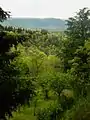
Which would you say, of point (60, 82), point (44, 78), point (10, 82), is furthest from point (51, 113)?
point (10, 82)

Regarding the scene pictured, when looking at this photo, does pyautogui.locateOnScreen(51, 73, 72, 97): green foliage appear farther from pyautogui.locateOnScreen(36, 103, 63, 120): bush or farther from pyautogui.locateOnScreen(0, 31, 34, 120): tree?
pyautogui.locateOnScreen(0, 31, 34, 120): tree

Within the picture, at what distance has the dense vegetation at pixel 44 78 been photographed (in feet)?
40.2

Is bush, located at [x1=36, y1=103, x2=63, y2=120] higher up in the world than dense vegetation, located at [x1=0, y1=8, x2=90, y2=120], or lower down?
lower down

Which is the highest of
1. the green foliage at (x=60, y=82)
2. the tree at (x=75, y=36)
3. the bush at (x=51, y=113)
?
the tree at (x=75, y=36)

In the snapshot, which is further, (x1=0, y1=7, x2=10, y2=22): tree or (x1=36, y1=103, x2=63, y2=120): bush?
(x1=36, y1=103, x2=63, y2=120): bush

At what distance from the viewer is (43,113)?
111 ft

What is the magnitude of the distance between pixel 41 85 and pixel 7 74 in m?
33.2

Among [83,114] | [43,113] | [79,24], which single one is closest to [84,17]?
[79,24]

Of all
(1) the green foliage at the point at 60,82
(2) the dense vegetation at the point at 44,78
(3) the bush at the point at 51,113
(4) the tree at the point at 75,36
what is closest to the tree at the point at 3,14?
(2) the dense vegetation at the point at 44,78

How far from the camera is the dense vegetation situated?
40.2 ft

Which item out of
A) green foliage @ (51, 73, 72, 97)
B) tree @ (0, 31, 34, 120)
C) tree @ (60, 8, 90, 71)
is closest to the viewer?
tree @ (0, 31, 34, 120)

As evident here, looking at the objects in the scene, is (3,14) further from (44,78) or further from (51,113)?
(44,78)

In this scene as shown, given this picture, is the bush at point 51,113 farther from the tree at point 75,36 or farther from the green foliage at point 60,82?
the tree at point 75,36

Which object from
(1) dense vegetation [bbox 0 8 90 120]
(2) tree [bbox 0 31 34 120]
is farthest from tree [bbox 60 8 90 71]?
(2) tree [bbox 0 31 34 120]
